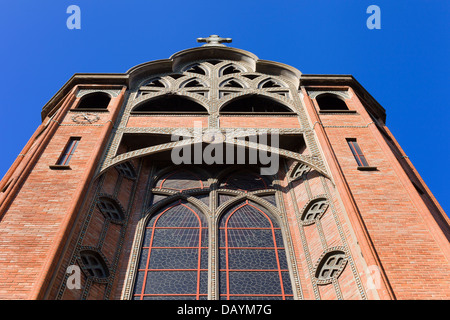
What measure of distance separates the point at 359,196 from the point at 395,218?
910 millimetres

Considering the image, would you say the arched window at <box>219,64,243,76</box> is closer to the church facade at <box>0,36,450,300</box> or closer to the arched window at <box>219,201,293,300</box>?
the church facade at <box>0,36,450,300</box>

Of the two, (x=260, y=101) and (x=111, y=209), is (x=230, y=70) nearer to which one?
(x=260, y=101)

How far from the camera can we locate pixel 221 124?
12.9 m

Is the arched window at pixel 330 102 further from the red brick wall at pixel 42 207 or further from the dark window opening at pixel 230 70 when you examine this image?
the red brick wall at pixel 42 207

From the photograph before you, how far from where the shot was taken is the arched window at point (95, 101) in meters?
14.4

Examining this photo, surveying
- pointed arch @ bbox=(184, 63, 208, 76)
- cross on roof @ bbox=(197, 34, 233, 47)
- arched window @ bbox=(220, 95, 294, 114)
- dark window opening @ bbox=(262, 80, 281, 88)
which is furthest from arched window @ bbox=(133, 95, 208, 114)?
cross on roof @ bbox=(197, 34, 233, 47)

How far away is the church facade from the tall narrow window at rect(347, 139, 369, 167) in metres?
0.06

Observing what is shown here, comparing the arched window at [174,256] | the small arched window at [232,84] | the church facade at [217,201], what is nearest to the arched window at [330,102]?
the church facade at [217,201]

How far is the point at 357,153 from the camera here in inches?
448

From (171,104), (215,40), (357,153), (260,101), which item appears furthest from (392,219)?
(215,40)

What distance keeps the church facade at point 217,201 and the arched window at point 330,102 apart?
0.07 meters

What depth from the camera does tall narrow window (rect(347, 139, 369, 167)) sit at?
1099 cm
